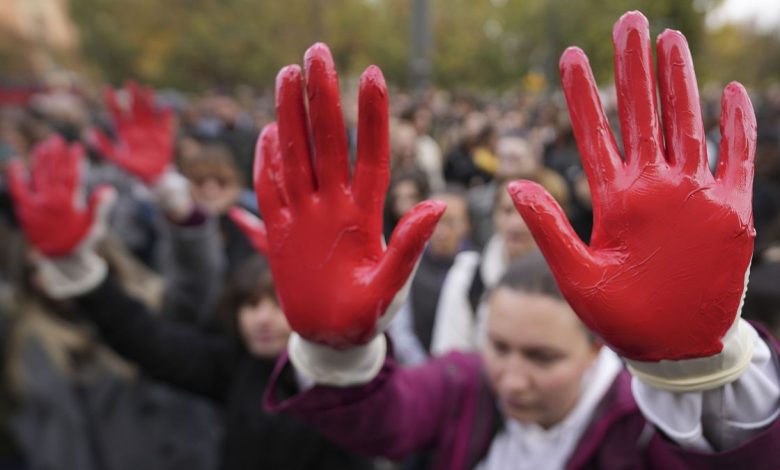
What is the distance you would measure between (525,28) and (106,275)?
1766 cm

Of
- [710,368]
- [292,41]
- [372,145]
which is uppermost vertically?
[372,145]

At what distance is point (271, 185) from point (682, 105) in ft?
2.08

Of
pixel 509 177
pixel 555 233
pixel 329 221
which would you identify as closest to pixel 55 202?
pixel 329 221

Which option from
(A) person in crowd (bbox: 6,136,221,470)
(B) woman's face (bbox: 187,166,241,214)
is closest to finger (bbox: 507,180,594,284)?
(A) person in crowd (bbox: 6,136,221,470)

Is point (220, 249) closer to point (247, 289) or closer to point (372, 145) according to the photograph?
point (247, 289)

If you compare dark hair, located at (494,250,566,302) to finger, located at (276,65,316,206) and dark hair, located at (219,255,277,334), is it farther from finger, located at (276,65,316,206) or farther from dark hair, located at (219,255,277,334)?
dark hair, located at (219,255,277,334)

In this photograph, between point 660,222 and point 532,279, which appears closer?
point 660,222

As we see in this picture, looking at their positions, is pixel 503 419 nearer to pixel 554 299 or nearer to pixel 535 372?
pixel 535 372

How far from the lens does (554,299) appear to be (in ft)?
4.56

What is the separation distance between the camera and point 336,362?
1180 millimetres

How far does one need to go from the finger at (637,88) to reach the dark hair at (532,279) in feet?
1.64

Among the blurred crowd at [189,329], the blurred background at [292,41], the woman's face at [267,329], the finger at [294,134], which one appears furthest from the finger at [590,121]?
the blurred background at [292,41]

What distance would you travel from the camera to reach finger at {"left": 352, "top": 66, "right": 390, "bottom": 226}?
971 millimetres

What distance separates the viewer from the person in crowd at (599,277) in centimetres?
88
